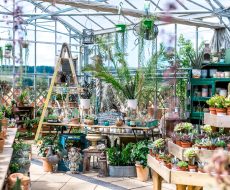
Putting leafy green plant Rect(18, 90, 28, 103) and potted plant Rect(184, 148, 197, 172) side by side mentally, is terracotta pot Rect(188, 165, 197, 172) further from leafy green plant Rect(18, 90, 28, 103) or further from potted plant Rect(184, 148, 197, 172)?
leafy green plant Rect(18, 90, 28, 103)

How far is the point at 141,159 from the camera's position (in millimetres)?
5227

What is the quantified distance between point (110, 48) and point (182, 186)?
3.70 m

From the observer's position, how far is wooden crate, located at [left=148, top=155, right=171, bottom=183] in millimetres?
3126

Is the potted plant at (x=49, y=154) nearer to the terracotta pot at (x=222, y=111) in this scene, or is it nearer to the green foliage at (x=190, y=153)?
the green foliage at (x=190, y=153)

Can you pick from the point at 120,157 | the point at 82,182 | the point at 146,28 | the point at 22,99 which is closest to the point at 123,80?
the point at 146,28

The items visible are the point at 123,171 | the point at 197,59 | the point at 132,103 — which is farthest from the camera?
the point at 197,59

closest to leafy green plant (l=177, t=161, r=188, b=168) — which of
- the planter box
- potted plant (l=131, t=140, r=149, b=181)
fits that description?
potted plant (l=131, t=140, r=149, b=181)

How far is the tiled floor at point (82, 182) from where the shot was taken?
15.4ft

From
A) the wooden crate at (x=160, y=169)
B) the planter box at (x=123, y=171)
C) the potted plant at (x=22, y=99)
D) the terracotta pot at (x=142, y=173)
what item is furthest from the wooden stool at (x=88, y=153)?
the potted plant at (x=22, y=99)

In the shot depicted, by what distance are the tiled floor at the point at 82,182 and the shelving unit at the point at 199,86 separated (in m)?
2.83

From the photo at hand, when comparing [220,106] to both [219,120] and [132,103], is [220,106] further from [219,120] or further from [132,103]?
[132,103]

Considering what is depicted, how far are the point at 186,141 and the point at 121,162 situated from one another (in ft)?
6.66

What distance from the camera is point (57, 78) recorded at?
6.95m

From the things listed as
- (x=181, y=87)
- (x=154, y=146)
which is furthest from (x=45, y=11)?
(x=154, y=146)
